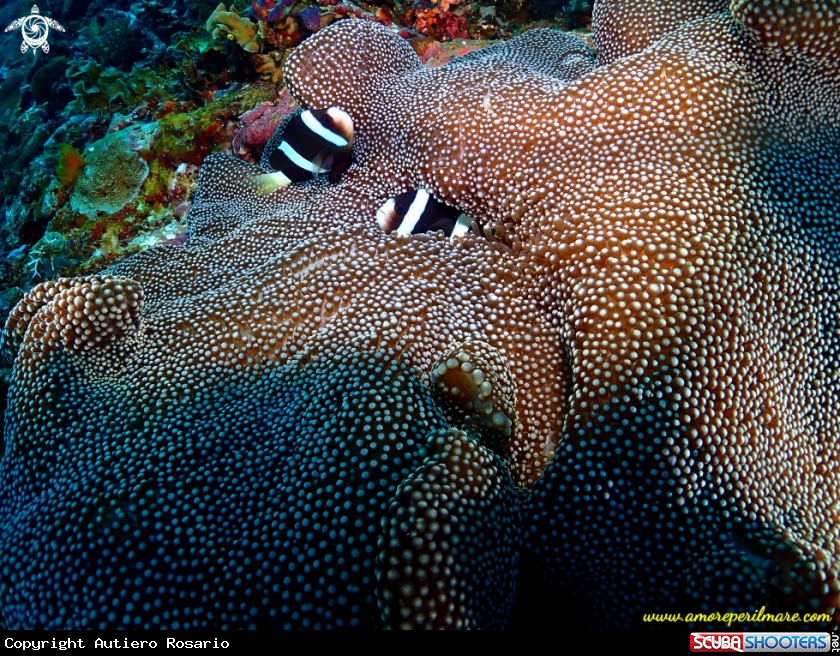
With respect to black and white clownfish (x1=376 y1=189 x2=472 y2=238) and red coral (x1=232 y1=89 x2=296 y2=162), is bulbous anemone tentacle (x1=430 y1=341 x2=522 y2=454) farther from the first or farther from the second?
red coral (x1=232 y1=89 x2=296 y2=162)

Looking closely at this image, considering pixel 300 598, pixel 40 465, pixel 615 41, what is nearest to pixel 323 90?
pixel 615 41

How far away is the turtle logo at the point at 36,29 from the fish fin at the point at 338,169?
14555 mm

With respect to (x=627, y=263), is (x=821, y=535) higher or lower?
lower

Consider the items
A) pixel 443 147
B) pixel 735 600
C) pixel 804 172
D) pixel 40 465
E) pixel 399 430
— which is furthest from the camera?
pixel 443 147

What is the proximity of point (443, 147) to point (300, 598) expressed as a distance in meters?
2.45

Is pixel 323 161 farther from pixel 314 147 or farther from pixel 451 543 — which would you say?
pixel 451 543

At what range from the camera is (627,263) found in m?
2.23

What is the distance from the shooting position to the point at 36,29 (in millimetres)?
13961

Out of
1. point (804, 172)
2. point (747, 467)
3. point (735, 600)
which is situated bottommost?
point (735, 600)

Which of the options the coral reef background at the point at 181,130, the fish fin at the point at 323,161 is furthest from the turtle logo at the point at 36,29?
the fish fin at the point at 323,161

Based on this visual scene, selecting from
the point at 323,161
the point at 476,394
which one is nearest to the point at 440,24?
the point at 323,161

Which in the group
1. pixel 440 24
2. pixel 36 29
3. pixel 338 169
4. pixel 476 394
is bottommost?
pixel 36 29

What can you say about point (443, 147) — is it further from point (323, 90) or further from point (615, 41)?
point (615, 41)

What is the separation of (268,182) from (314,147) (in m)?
0.60
